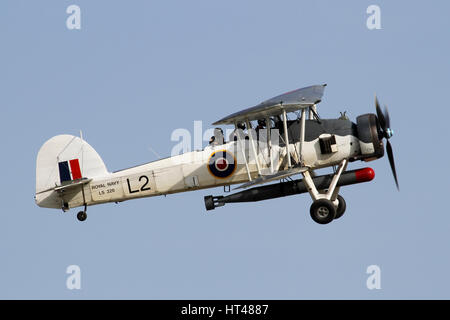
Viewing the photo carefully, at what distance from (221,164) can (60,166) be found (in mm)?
4799

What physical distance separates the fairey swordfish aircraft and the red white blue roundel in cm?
3

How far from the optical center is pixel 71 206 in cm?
2295

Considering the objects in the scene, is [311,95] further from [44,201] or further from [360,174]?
[44,201]

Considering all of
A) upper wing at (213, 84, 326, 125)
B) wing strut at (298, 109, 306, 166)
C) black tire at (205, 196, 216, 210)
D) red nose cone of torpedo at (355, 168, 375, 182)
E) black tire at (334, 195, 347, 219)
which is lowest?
black tire at (334, 195, 347, 219)

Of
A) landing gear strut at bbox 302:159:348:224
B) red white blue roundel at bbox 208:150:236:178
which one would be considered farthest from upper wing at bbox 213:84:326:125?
landing gear strut at bbox 302:159:348:224

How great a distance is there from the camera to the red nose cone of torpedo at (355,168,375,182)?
67.8 ft

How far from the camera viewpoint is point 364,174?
816 inches

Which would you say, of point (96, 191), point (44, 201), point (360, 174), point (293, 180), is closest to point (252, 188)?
point (293, 180)

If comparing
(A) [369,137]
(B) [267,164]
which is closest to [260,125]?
(B) [267,164]

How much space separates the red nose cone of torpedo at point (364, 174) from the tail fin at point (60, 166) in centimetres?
699

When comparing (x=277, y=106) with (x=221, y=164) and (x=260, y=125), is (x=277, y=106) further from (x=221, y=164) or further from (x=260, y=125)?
(x=221, y=164)

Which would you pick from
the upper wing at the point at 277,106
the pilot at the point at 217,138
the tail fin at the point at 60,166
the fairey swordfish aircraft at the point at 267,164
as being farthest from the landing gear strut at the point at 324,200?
the tail fin at the point at 60,166

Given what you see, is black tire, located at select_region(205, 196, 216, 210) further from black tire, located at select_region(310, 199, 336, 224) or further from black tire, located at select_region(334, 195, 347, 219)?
black tire, located at select_region(334, 195, 347, 219)

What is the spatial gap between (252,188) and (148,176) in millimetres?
2902
